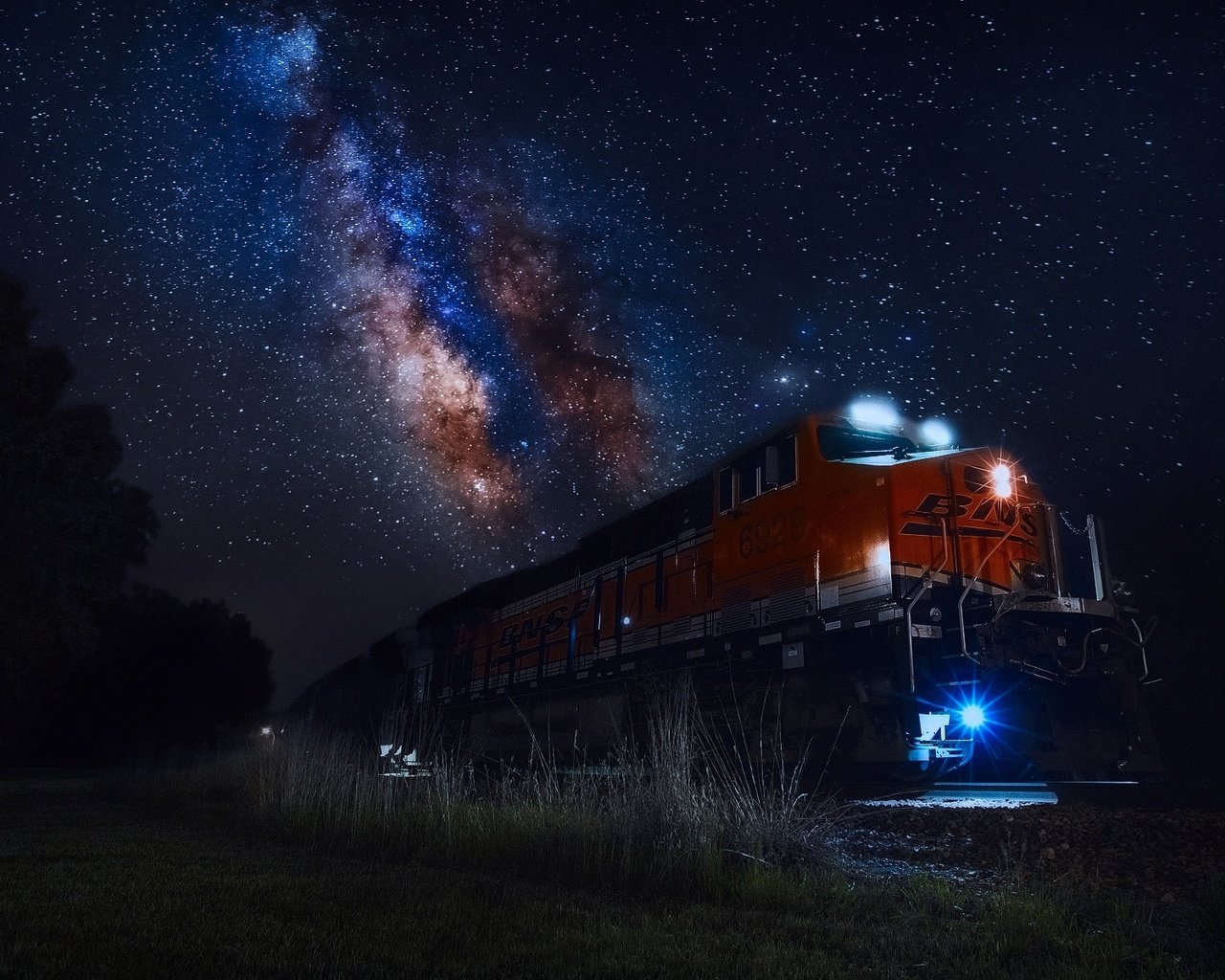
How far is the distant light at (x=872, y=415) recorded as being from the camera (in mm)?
10922

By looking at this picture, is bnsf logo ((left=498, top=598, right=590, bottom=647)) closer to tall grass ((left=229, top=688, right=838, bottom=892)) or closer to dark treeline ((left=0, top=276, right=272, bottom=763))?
tall grass ((left=229, top=688, right=838, bottom=892))

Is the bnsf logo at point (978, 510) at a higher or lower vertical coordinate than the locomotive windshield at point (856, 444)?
lower

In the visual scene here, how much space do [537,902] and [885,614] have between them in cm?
558

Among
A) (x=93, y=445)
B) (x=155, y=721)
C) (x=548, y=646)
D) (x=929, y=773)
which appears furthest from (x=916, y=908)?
(x=155, y=721)

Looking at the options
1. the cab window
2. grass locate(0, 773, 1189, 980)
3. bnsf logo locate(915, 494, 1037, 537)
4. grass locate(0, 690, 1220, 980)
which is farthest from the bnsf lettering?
grass locate(0, 773, 1189, 980)

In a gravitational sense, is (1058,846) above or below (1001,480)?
below

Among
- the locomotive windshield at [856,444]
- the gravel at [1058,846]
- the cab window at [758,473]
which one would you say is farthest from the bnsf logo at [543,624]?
the gravel at [1058,846]

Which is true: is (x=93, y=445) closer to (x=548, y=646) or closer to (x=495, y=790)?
(x=548, y=646)

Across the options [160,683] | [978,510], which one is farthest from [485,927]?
[160,683]

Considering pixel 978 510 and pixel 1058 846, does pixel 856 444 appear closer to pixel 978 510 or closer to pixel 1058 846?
pixel 978 510

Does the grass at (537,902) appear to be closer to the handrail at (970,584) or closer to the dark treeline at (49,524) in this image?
the handrail at (970,584)

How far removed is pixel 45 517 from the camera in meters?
15.8

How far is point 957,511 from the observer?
957cm

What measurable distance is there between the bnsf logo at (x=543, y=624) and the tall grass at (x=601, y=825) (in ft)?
25.2
